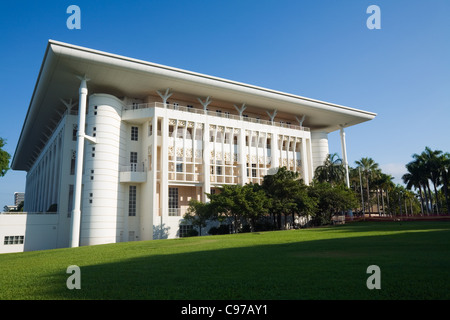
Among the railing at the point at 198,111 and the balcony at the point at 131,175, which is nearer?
the balcony at the point at 131,175

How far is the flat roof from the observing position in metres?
31.4

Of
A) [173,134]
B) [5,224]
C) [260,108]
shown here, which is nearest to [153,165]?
[173,134]

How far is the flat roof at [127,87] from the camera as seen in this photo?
31.4 meters

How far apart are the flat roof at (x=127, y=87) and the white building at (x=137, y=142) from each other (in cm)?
11

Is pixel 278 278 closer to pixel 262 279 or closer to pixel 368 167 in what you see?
pixel 262 279

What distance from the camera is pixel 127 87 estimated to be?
1465 inches

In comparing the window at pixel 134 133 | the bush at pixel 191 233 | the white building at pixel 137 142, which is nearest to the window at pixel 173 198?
the white building at pixel 137 142

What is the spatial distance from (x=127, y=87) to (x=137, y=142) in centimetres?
635

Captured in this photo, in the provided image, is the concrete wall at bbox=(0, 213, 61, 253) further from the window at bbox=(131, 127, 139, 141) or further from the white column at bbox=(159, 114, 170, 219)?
the window at bbox=(131, 127, 139, 141)

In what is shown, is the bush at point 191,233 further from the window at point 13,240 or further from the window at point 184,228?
the window at point 13,240

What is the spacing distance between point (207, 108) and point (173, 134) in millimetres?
7856

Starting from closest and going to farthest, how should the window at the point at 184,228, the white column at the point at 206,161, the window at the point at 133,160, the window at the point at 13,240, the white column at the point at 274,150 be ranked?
the window at the point at 13,240 < the window at the point at 184,228 < the white column at the point at 206,161 < the window at the point at 133,160 < the white column at the point at 274,150
